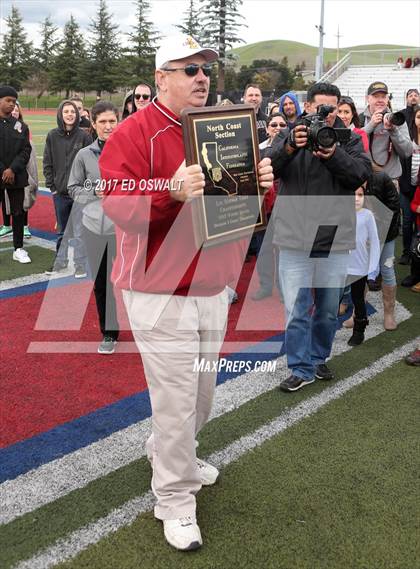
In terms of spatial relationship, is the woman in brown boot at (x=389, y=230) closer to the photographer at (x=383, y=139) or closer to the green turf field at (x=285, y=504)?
the photographer at (x=383, y=139)

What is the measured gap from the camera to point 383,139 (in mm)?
6602

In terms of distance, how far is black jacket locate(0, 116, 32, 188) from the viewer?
7.08 m

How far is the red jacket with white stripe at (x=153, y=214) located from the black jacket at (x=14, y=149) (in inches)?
199

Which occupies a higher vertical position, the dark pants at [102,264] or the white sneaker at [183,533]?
the dark pants at [102,264]

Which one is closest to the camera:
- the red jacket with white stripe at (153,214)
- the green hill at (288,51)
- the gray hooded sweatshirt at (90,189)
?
the red jacket with white stripe at (153,214)

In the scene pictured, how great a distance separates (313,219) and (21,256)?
470 cm

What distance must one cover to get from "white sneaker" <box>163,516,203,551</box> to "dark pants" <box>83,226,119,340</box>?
2.38 metres

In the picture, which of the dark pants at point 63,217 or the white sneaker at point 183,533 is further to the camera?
the dark pants at point 63,217

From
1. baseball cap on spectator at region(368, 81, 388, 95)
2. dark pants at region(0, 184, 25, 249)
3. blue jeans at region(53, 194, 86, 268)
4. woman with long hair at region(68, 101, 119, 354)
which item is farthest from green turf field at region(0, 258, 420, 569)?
dark pants at region(0, 184, 25, 249)

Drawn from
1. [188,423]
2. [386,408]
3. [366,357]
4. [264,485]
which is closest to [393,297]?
[366,357]

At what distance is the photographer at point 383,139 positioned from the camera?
6.16 m

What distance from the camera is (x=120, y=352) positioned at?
4727 millimetres

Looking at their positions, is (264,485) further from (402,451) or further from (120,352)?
(120,352)

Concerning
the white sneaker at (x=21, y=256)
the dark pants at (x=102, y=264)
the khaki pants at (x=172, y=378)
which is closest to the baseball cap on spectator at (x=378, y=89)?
the dark pants at (x=102, y=264)
